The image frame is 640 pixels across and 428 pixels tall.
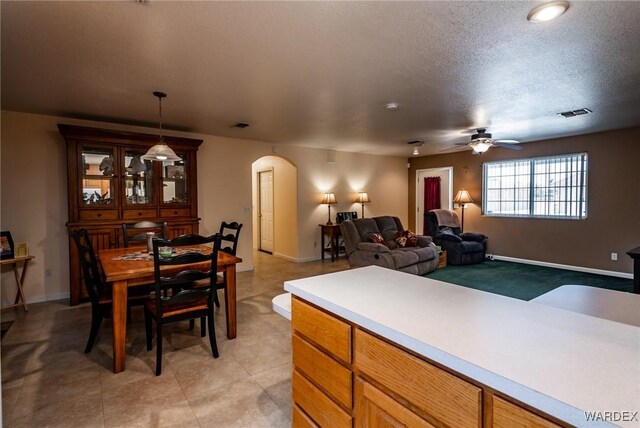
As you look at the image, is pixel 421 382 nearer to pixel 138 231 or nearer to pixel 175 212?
pixel 138 231

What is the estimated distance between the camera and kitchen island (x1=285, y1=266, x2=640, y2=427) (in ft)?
2.28

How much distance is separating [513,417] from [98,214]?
481 cm

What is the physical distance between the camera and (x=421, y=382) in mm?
942

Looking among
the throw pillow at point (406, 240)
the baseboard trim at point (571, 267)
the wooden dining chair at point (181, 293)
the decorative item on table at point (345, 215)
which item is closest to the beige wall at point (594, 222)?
the baseboard trim at point (571, 267)

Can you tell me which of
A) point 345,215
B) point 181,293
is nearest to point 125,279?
point 181,293

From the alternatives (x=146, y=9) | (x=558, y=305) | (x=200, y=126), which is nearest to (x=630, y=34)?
(x=558, y=305)

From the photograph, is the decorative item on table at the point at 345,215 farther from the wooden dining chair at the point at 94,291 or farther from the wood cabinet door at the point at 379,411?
the wood cabinet door at the point at 379,411

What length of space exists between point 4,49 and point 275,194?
5.33 meters

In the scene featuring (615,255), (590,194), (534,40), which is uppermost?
(534,40)

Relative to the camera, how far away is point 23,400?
7.08ft

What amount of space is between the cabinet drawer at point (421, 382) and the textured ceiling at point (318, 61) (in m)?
1.83

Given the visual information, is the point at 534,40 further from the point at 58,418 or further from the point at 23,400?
the point at 23,400

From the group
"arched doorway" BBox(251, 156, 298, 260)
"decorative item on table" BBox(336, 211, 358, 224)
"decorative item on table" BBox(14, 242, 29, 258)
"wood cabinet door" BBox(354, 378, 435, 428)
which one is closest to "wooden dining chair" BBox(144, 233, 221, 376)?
"wood cabinet door" BBox(354, 378, 435, 428)

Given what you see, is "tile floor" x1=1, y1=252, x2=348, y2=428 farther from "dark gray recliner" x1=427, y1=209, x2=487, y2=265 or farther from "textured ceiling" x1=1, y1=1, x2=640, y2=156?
"dark gray recliner" x1=427, y1=209, x2=487, y2=265
